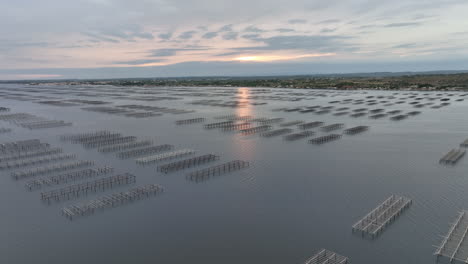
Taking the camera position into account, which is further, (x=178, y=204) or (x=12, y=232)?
(x=178, y=204)

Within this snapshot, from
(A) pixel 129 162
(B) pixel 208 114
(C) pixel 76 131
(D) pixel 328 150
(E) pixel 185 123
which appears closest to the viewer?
(A) pixel 129 162

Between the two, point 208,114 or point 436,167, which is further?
point 208,114

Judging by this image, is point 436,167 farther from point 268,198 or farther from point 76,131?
point 76,131

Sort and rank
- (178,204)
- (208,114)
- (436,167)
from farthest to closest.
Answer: (208,114) < (436,167) < (178,204)

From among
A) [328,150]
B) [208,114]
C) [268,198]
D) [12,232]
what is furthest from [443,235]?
[208,114]

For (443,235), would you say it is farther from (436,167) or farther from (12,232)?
(12,232)

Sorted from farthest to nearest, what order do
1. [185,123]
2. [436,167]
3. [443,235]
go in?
1. [185,123]
2. [436,167]
3. [443,235]

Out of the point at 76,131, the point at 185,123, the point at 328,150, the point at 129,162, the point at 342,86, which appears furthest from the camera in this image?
the point at 342,86

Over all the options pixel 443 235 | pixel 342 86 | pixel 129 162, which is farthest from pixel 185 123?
pixel 342 86

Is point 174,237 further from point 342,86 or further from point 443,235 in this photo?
point 342,86
